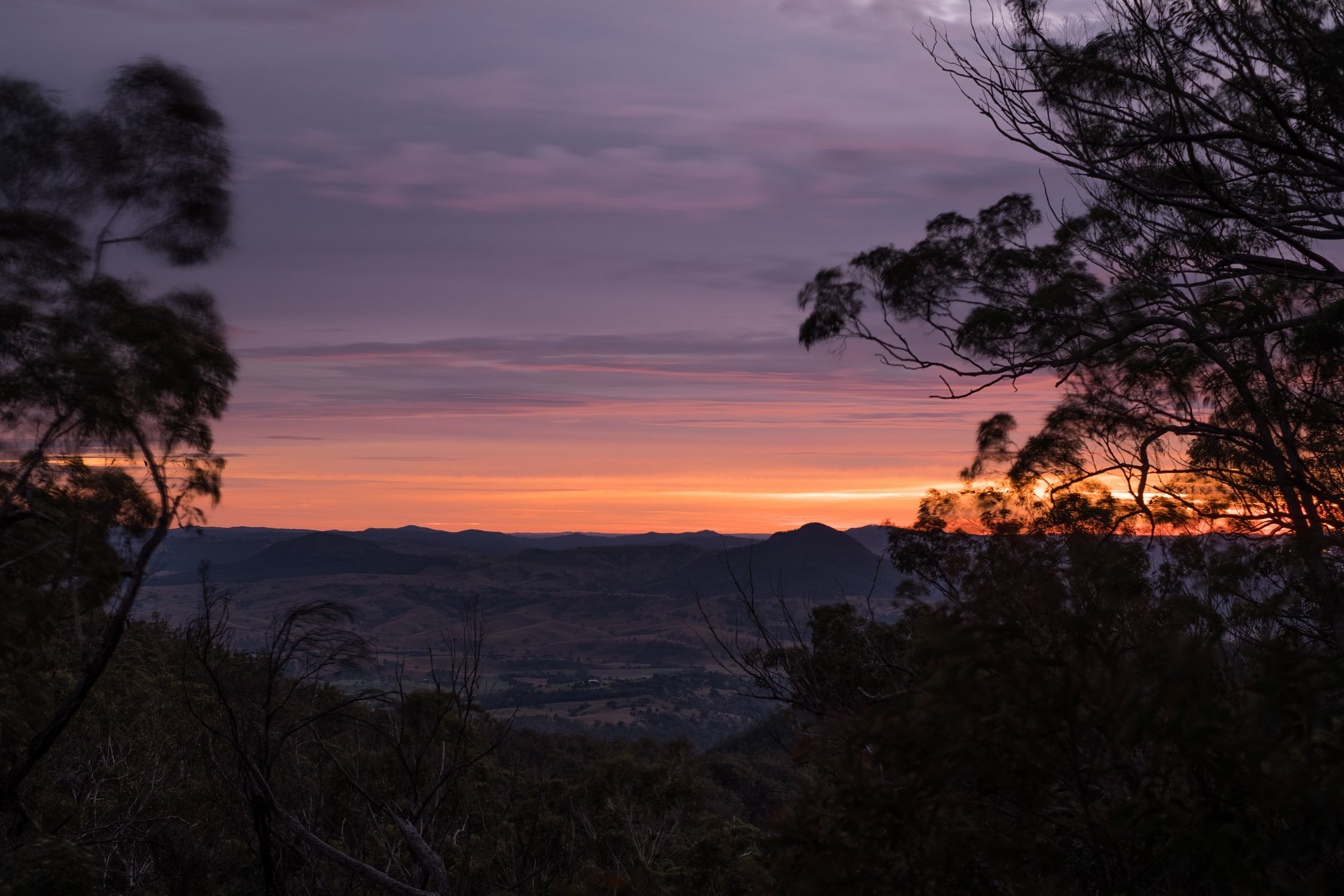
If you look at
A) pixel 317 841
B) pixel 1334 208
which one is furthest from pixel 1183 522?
pixel 317 841

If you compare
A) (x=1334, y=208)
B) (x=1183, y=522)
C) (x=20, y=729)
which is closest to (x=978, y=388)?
(x=1183, y=522)

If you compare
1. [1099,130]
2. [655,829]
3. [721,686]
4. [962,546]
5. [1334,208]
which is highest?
[1099,130]

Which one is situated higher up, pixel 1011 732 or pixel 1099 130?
pixel 1099 130

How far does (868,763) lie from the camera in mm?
5523

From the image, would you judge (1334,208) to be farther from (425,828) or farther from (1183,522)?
(425,828)

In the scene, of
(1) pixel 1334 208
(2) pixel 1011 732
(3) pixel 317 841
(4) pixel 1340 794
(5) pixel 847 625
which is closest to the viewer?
(4) pixel 1340 794

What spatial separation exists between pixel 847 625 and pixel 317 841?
13.3 metres

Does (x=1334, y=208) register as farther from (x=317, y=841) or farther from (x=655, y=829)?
(x=655, y=829)

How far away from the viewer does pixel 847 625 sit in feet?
59.9

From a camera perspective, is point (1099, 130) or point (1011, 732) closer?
point (1011, 732)

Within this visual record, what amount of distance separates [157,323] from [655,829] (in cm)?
1608

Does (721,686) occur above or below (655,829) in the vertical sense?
below

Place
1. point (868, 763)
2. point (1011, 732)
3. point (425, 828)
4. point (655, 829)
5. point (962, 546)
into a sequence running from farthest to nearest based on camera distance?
point (655, 829) → point (962, 546) → point (425, 828) → point (868, 763) → point (1011, 732)

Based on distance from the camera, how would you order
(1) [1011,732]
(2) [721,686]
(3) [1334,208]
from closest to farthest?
(1) [1011,732]
(3) [1334,208]
(2) [721,686]
